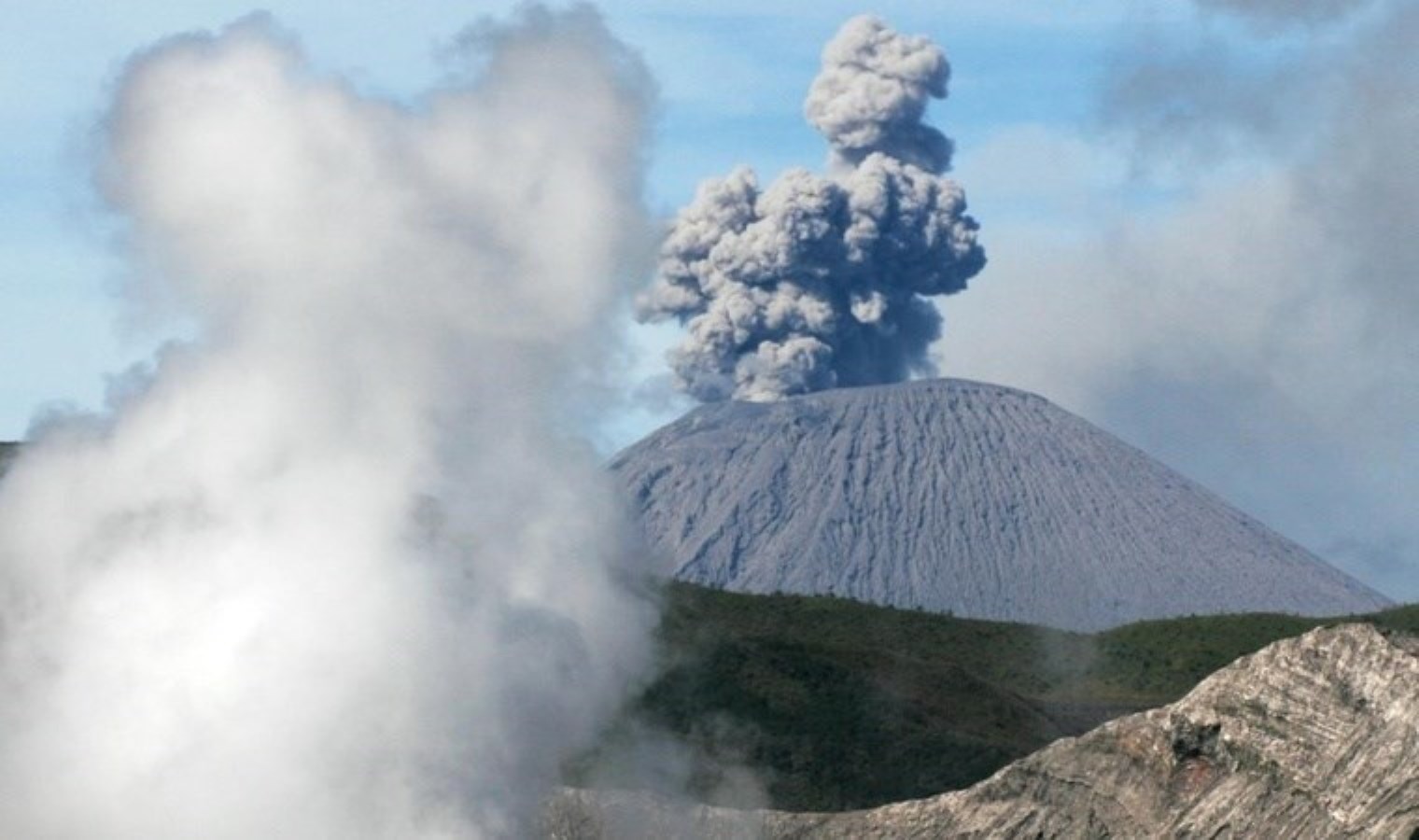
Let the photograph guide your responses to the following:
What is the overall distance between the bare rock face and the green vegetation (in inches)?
888

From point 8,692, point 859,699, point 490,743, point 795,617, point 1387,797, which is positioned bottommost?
point 1387,797

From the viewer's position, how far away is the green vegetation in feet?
364

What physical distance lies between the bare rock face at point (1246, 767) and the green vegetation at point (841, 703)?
2256cm

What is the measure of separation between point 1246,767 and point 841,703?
71881 millimetres

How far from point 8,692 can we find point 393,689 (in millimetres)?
11016

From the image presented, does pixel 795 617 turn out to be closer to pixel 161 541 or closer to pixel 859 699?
pixel 859 699

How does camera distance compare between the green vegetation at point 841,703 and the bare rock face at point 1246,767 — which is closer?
the bare rock face at point 1246,767

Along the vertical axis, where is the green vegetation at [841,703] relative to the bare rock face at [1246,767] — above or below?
above

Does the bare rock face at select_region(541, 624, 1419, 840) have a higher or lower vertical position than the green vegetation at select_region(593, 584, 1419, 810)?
lower

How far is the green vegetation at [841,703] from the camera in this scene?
110875 mm

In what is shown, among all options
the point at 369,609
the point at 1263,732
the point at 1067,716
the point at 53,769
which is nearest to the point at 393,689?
the point at 369,609

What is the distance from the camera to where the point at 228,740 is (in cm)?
5694

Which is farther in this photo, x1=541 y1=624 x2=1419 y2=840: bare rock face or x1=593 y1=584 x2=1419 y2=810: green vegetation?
x1=593 y1=584 x2=1419 y2=810: green vegetation

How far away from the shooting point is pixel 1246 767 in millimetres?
54938
